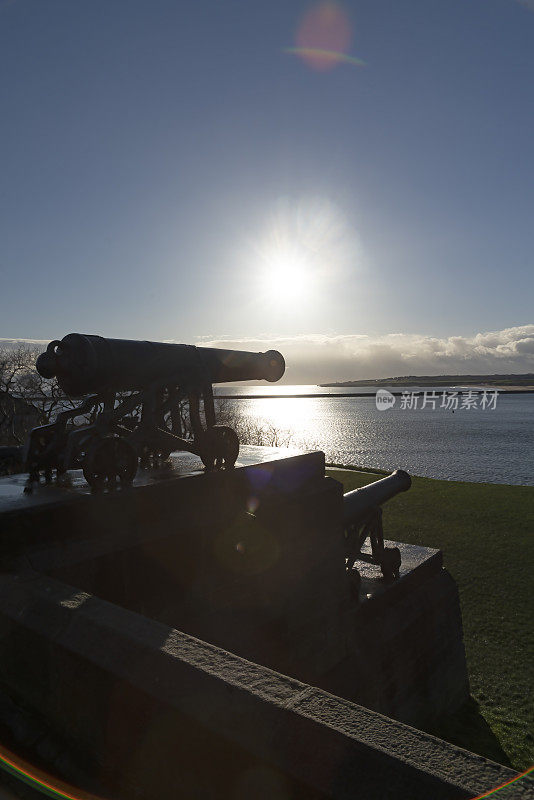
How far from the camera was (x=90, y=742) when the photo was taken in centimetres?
215

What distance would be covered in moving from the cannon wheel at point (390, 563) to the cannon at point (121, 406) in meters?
3.40

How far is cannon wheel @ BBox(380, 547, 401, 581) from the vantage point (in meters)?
7.21

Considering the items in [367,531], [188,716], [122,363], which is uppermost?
[122,363]

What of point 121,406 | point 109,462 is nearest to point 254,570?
point 109,462

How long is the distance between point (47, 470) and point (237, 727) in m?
3.54

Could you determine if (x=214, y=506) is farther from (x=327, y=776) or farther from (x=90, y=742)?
(x=327, y=776)

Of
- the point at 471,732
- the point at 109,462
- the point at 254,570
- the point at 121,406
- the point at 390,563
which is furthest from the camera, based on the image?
the point at 390,563

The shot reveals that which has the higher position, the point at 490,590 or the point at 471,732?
the point at 490,590

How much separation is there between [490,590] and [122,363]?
370 inches

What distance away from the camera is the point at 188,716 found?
70.1 inches

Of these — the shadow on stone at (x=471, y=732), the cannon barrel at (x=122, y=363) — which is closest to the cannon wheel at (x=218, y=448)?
the cannon barrel at (x=122, y=363)

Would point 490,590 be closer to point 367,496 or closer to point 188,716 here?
point 367,496

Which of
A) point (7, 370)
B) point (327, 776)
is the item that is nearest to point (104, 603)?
point (327, 776)

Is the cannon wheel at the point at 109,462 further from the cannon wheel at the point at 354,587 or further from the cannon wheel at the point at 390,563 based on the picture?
the cannon wheel at the point at 390,563
